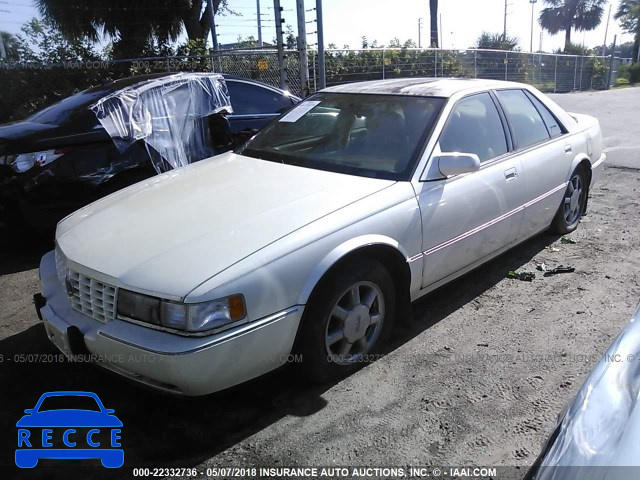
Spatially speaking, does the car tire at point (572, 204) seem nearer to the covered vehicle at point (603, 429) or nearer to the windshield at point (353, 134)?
the windshield at point (353, 134)

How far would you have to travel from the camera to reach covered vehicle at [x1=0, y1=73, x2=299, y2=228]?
451 centimetres

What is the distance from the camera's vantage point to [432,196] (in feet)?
10.4

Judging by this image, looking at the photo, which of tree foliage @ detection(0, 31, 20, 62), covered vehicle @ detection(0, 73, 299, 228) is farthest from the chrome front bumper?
tree foliage @ detection(0, 31, 20, 62)

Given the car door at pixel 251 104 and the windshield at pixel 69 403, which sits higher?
the car door at pixel 251 104

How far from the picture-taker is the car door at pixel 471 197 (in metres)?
3.21

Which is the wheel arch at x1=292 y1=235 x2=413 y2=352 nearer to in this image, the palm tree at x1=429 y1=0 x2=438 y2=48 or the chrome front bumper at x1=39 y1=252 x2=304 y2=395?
the chrome front bumper at x1=39 y1=252 x2=304 y2=395

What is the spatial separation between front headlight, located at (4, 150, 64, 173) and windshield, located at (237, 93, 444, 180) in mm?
1793

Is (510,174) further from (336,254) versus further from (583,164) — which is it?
(336,254)

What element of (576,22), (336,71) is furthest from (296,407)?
(576,22)

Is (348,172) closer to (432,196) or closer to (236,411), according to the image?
(432,196)

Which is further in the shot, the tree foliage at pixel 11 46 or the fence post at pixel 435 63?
the fence post at pixel 435 63

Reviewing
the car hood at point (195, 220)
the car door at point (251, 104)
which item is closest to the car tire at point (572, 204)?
the car hood at point (195, 220)

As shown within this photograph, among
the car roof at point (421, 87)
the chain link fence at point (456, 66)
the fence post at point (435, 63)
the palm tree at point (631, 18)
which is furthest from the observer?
the palm tree at point (631, 18)

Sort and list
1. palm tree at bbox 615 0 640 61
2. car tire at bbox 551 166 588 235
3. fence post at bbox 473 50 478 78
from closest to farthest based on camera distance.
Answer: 1. car tire at bbox 551 166 588 235
2. fence post at bbox 473 50 478 78
3. palm tree at bbox 615 0 640 61
